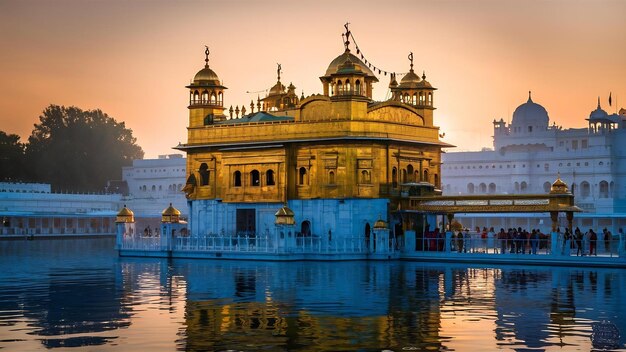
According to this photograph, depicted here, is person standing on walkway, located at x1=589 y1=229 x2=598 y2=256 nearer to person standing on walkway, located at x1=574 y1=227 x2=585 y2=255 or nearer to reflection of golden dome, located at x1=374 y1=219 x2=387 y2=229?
person standing on walkway, located at x1=574 y1=227 x2=585 y2=255

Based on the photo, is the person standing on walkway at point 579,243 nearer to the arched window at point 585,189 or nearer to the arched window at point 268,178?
the arched window at point 268,178

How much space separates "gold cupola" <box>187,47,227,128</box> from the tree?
65953 millimetres

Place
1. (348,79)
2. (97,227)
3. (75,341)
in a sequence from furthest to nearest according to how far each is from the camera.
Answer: (97,227)
(348,79)
(75,341)

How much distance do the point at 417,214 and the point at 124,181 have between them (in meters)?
79.6

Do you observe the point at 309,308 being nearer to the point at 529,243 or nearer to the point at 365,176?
the point at 529,243

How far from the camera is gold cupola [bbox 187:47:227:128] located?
52594 millimetres

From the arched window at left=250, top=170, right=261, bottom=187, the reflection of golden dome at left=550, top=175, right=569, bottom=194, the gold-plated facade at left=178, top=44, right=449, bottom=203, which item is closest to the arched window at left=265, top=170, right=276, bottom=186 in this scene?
the gold-plated facade at left=178, top=44, right=449, bottom=203

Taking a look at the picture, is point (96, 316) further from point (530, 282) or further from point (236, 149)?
point (236, 149)

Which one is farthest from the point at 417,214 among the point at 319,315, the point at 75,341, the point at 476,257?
the point at 75,341

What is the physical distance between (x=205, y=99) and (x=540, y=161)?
58.2 m

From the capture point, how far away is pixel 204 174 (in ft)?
171

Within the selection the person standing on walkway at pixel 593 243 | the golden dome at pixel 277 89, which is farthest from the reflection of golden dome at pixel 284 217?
the golden dome at pixel 277 89

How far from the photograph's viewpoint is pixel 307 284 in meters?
31.6

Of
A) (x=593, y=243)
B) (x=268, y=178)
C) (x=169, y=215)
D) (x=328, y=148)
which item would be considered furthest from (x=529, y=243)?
(x=169, y=215)
